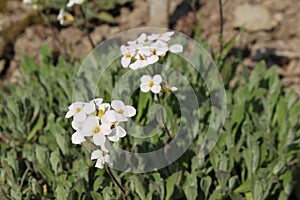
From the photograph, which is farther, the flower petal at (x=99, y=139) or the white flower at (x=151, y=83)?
the white flower at (x=151, y=83)

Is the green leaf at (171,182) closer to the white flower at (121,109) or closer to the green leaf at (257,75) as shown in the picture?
the white flower at (121,109)

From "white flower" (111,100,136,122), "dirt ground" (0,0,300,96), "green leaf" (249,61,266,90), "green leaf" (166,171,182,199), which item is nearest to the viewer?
"white flower" (111,100,136,122)

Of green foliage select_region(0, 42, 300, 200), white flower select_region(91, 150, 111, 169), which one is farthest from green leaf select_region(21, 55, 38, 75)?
white flower select_region(91, 150, 111, 169)

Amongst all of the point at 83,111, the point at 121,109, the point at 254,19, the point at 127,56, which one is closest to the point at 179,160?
the point at 127,56

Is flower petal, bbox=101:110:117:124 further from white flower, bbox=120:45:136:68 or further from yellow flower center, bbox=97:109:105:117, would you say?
white flower, bbox=120:45:136:68

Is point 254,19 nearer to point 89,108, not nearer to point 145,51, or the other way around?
point 145,51

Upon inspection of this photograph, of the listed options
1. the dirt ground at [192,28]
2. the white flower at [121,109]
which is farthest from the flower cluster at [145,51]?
the dirt ground at [192,28]

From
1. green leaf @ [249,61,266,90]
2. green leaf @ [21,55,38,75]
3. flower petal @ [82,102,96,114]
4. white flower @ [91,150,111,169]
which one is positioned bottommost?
white flower @ [91,150,111,169]
